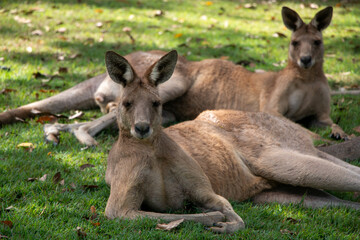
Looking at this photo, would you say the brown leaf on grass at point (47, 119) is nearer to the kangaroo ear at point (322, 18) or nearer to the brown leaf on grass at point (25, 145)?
the brown leaf on grass at point (25, 145)

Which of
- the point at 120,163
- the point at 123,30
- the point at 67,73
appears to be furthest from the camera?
the point at 123,30

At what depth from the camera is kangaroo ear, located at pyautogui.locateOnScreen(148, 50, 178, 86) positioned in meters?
3.75

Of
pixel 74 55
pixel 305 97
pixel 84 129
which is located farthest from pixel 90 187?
pixel 74 55

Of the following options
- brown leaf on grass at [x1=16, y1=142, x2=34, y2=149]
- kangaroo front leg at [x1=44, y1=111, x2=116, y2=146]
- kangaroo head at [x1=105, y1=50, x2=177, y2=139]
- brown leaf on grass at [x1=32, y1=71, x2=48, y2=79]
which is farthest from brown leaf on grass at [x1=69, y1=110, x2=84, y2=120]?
kangaroo head at [x1=105, y1=50, x2=177, y2=139]

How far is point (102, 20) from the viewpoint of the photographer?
403 inches

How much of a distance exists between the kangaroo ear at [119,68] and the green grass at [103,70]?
0.96 metres

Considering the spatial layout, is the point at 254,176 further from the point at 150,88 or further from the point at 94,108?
the point at 94,108

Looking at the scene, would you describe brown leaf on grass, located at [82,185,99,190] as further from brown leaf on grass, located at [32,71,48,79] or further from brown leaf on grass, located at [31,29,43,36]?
brown leaf on grass, located at [31,29,43,36]

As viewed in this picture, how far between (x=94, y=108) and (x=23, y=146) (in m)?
1.64

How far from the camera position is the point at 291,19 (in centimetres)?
660

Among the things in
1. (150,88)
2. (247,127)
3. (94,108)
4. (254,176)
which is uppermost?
(150,88)

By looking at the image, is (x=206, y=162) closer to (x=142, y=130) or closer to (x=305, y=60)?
(x=142, y=130)

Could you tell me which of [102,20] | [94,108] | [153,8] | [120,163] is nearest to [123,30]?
[102,20]

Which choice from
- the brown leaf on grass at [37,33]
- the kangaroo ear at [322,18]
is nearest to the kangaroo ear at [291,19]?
the kangaroo ear at [322,18]
